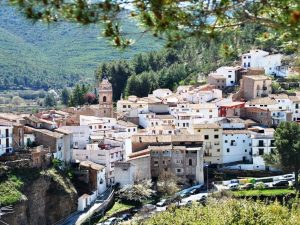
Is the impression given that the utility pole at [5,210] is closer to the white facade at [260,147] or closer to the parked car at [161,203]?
the parked car at [161,203]

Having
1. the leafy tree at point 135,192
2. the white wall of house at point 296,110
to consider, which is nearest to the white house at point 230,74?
the white wall of house at point 296,110

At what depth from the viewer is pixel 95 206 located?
3384cm

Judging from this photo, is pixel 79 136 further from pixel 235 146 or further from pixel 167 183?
pixel 235 146

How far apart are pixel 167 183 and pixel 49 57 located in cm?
10585

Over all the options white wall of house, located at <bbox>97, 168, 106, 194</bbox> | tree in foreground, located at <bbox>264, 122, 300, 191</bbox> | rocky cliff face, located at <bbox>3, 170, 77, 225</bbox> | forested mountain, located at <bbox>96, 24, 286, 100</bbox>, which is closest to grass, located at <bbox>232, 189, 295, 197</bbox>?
tree in foreground, located at <bbox>264, 122, 300, 191</bbox>

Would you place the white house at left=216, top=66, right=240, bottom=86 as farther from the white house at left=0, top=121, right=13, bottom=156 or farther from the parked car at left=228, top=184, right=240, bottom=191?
the white house at left=0, top=121, right=13, bottom=156

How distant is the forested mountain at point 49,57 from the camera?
4779 inches

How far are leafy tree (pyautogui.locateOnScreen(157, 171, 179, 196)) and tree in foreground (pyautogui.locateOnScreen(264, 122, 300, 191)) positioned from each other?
21.3 ft

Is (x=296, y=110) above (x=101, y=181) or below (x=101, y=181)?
above

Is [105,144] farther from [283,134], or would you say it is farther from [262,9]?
[262,9]

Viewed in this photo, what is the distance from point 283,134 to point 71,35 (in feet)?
384

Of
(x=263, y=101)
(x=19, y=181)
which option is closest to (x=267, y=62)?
(x=263, y=101)

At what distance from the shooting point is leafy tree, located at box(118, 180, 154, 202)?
35375 millimetres

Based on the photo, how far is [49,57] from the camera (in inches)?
5472
